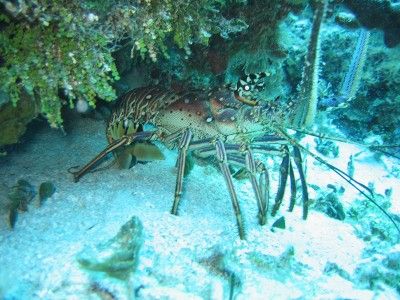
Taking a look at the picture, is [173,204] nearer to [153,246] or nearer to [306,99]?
[153,246]

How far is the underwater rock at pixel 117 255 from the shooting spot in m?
1.90

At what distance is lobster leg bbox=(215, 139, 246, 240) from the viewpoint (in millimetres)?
2877

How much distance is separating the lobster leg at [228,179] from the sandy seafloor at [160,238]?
116 millimetres

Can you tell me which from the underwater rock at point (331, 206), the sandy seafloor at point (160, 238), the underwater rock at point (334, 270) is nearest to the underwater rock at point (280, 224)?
the sandy seafloor at point (160, 238)

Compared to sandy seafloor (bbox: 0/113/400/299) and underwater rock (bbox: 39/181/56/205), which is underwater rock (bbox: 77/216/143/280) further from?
underwater rock (bbox: 39/181/56/205)

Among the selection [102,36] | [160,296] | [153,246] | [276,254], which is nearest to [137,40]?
[102,36]

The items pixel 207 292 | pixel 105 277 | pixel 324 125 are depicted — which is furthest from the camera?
pixel 324 125

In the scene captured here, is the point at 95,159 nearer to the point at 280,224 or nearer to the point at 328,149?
the point at 280,224

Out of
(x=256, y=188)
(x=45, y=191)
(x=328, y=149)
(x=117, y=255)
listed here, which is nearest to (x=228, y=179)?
(x=256, y=188)

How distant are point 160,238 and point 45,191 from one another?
1.25 meters

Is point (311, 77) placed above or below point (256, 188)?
above

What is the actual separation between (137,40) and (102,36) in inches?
10.2

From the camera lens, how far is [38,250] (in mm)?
2328

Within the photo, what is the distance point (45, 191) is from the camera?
3.06 m
